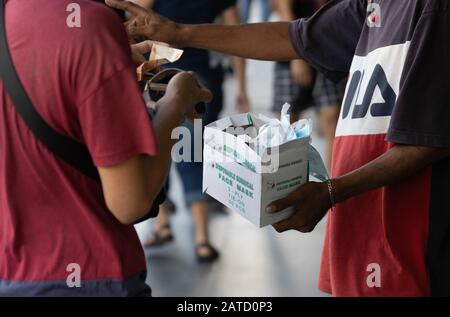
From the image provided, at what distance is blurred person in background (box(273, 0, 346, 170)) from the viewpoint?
4516mm

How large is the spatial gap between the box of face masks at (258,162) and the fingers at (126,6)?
48cm

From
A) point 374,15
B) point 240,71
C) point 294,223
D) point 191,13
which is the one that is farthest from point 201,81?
point 294,223

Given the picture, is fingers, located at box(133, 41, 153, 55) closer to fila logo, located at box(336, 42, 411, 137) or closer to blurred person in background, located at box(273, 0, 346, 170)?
fila logo, located at box(336, 42, 411, 137)

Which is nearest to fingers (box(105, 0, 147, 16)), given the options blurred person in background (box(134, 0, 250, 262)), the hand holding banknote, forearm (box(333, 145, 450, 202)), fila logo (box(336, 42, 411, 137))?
the hand holding banknote

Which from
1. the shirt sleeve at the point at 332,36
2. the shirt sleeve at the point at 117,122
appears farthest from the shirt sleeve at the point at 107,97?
the shirt sleeve at the point at 332,36

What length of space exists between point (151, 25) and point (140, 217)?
799 mm

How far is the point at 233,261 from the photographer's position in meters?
3.84

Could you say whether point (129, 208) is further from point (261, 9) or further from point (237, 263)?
point (261, 9)

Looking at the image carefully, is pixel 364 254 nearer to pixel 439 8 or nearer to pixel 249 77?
pixel 439 8

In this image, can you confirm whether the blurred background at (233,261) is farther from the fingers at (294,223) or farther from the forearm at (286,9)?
the fingers at (294,223)

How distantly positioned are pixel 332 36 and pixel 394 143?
55cm

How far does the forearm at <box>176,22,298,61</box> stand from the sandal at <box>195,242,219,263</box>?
73.6 inches

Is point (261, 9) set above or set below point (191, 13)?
below

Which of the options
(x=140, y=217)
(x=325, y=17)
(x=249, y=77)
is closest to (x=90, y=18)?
(x=140, y=217)
